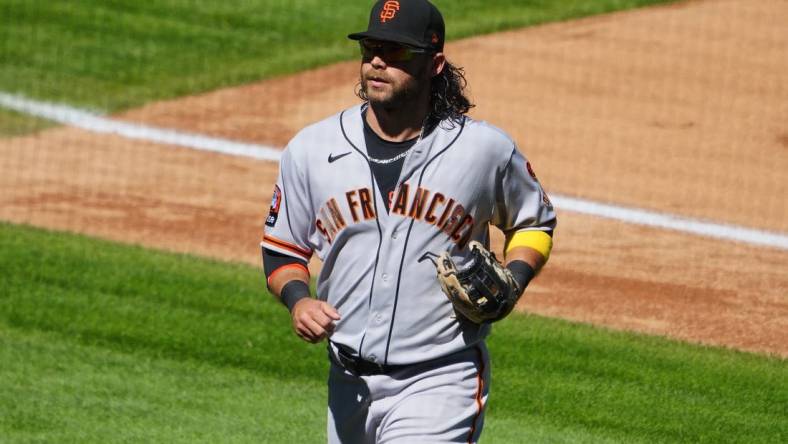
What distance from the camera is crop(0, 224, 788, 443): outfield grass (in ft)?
22.8

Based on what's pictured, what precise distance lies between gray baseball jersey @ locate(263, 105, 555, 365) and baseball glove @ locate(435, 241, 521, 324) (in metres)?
0.11

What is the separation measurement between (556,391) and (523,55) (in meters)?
7.78

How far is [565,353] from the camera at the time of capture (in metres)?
8.12

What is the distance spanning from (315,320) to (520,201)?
2.75 feet

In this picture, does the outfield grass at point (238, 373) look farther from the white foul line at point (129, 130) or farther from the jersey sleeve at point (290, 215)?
the white foul line at point (129, 130)

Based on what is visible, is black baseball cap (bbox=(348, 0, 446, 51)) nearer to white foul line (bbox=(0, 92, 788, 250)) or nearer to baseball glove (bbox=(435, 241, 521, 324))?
baseball glove (bbox=(435, 241, 521, 324))

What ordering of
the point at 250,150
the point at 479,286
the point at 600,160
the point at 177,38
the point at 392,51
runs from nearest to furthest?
the point at 479,286, the point at 392,51, the point at 600,160, the point at 250,150, the point at 177,38

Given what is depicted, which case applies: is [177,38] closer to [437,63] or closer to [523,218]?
[437,63]

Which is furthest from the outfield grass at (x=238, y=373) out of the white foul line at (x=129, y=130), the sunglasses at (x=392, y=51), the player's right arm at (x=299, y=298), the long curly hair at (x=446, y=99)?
the white foul line at (x=129, y=130)

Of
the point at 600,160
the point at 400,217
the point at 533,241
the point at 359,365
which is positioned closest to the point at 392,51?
Result: the point at 400,217

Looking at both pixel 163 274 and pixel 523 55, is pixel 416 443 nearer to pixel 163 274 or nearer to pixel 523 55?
pixel 163 274

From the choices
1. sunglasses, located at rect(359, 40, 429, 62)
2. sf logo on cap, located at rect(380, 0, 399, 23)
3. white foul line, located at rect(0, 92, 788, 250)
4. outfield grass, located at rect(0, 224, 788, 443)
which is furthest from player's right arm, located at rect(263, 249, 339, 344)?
white foul line, located at rect(0, 92, 788, 250)

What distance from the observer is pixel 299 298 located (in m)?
4.74

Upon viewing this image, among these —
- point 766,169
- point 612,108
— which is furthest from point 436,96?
point 612,108
